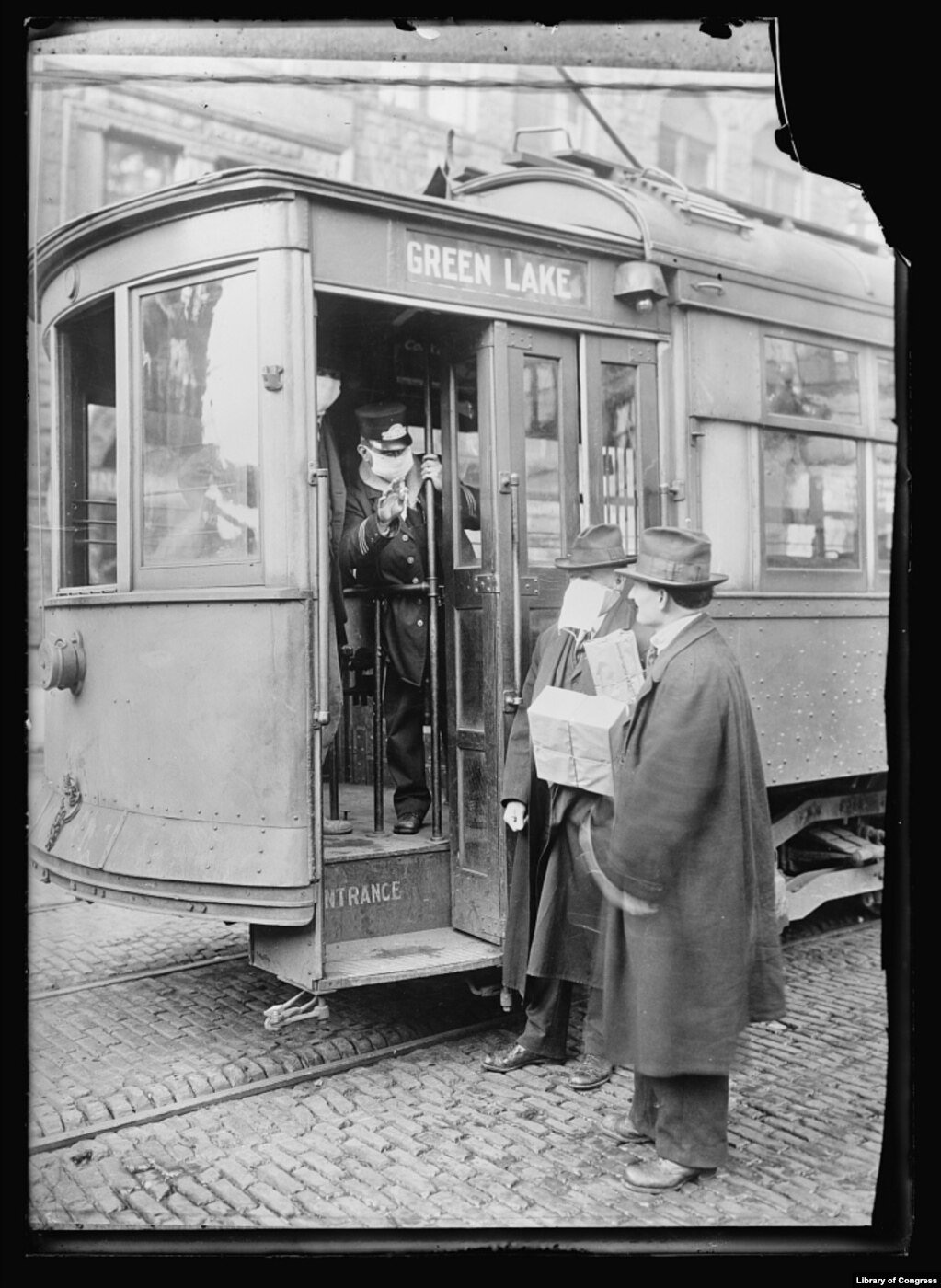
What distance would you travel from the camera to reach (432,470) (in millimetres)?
4930

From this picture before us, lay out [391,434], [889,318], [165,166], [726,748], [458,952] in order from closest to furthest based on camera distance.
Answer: [726,748], [458,952], [391,434], [889,318], [165,166]

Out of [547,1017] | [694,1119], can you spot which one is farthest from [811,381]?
[694,1119]

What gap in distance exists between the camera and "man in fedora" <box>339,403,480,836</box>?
5.14 meters

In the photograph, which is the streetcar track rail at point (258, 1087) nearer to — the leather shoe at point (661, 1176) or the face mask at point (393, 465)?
the leather shoe at point (661, 1176)

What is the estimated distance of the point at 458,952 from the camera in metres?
4.59

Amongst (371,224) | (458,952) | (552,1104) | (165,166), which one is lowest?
(552,1104)

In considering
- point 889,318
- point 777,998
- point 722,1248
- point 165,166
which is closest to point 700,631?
point 777,998

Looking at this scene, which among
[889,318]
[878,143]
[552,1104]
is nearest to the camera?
[878,143]

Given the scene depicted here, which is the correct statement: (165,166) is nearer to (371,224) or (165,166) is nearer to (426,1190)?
(371,224)

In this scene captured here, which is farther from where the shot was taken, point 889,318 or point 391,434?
point 889,318

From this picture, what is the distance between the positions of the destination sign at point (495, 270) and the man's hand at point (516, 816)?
202 cm

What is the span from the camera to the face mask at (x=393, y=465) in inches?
207

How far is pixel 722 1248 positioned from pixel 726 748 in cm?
140

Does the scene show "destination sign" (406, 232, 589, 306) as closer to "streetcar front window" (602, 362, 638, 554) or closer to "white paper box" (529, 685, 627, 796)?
"streetcar front window" (602, 362, 638, 554)
